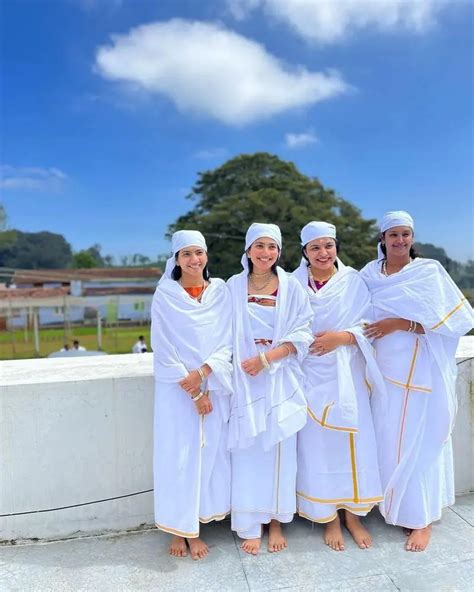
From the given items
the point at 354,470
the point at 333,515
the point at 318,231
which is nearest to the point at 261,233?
the point at 318,231

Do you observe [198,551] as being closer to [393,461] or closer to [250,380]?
[250,380]

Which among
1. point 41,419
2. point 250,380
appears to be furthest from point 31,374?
point 250,380

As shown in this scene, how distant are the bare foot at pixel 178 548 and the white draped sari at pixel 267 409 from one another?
10.8 inches

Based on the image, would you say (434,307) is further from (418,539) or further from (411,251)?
(418,539)

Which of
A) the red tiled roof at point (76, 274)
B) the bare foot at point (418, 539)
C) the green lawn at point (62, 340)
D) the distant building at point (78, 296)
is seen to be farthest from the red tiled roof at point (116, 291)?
the bare foot at point (418, 539)

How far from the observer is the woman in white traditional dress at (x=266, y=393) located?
2.32 meters

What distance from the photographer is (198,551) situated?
233cm

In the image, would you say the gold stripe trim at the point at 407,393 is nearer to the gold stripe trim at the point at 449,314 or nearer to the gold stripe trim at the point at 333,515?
the gold stripe trim at the point at 449,314

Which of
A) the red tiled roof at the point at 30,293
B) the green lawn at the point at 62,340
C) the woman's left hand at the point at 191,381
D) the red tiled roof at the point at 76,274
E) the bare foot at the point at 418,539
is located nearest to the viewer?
the woman's left hand at the point at 191,381

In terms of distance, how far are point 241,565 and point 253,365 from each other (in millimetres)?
991

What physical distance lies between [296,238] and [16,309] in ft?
73.7

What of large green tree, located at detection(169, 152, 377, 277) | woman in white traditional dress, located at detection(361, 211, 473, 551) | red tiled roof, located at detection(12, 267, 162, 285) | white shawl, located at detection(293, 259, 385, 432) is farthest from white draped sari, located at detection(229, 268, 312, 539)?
red tiled roof, located at detection(12, 267, 162, 285)

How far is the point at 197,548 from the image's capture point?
92.0 inches

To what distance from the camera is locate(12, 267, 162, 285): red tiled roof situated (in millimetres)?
41594
